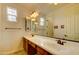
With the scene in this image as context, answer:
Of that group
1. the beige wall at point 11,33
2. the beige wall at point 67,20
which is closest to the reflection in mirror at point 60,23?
the beige wall at point 67,20

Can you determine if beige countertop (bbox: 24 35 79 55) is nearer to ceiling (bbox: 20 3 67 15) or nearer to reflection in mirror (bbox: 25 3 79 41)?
reflection in mirror (bbox: 25 3 79 41)

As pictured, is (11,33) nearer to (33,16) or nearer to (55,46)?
(33,16)

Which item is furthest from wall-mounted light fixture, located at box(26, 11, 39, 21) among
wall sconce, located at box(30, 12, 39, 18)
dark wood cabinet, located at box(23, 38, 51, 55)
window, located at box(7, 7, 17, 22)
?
dark wood cabinet, located at box(23, 38, 51, 55)

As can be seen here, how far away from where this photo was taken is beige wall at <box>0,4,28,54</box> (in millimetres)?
1795

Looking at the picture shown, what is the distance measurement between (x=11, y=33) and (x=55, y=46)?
0.67m

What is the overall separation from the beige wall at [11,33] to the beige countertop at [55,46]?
0.15 m

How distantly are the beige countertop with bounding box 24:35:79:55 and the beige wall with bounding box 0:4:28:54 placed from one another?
15 cm

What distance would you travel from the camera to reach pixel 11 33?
72.6 inches

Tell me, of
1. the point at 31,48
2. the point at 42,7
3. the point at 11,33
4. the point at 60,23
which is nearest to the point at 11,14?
the point at 11,33

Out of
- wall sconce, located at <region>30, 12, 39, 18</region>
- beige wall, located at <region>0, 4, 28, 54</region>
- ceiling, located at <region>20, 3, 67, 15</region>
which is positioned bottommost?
beige wall, located at <region>0, 4, 28, 54</region>

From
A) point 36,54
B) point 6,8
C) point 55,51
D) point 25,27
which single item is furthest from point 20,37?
point 55,51

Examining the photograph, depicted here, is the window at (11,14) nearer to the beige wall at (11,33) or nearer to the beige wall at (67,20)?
the beige wall at (11,33)

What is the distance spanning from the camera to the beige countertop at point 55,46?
1533 millimetres

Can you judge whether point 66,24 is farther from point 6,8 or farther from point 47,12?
point 6,8
